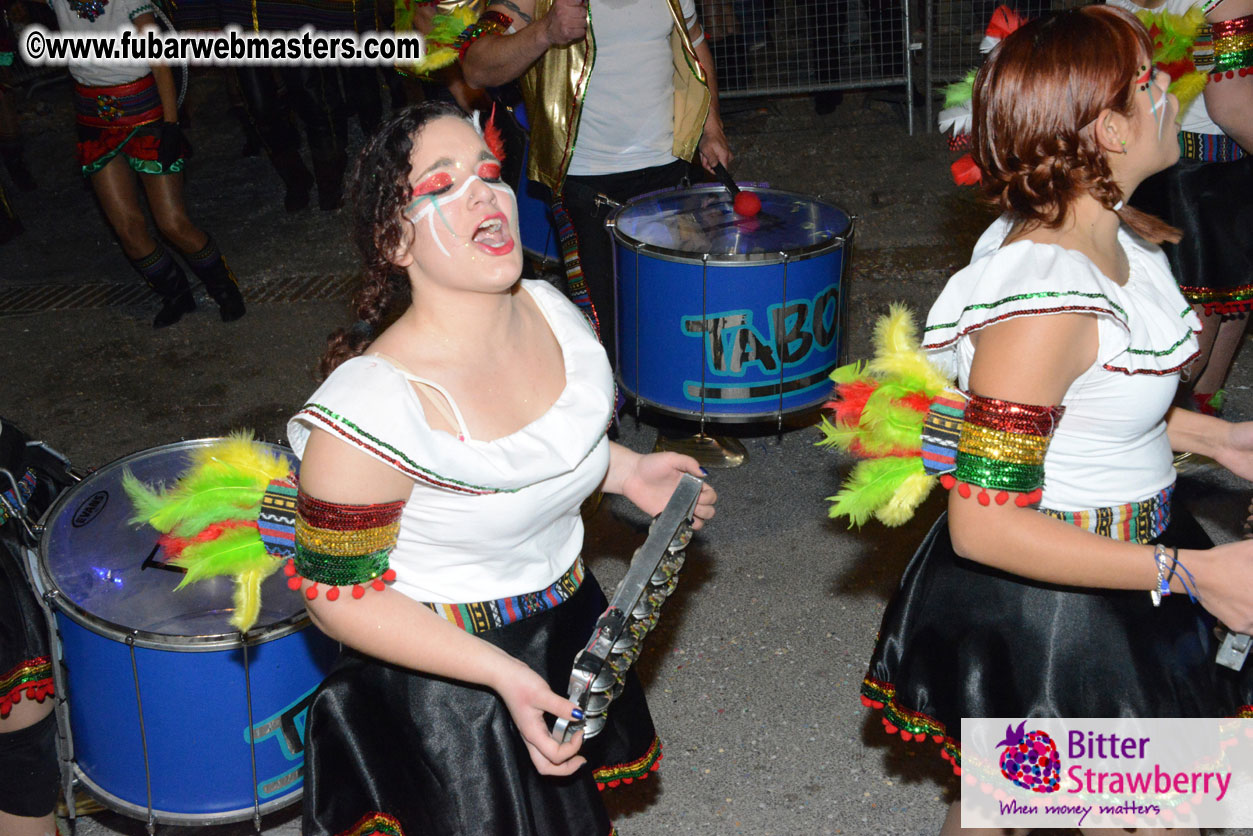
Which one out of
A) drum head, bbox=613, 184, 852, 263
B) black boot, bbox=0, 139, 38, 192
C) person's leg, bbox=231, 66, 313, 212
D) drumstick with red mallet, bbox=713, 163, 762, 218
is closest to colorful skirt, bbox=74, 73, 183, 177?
person's leg, bbox=231, 66, 313, 212

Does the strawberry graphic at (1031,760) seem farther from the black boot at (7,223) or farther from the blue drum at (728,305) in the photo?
the black boot at (7,223)

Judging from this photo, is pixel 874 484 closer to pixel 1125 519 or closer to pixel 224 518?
pixel 1125 519

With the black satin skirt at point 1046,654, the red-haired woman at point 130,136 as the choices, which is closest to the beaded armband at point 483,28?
the red-haired woman at point 130,136

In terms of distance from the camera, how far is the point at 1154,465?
2080mm

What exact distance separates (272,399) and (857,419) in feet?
12.5

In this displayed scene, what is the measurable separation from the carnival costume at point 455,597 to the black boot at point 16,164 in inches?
312

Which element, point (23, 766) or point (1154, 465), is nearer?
point (1154, 465)

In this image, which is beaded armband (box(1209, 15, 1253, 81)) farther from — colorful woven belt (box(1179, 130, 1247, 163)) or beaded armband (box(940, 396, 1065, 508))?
beaded armband (box(940, 396, 1065, 508))

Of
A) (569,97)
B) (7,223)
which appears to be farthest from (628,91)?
(7,223)

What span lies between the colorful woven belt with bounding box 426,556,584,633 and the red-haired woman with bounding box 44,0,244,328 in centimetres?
444

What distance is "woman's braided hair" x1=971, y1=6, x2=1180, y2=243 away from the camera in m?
1.84

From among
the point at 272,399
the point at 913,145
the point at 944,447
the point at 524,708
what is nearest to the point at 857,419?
the point at 944,447

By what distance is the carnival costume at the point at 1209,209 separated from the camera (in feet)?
12.5

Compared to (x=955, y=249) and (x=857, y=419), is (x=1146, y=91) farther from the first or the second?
(x=955, y=249)
